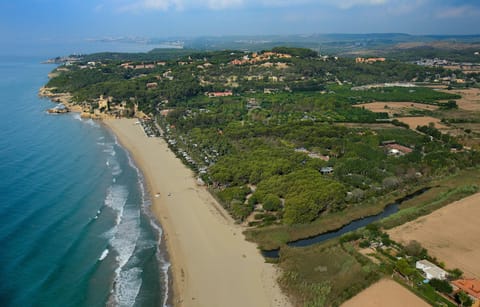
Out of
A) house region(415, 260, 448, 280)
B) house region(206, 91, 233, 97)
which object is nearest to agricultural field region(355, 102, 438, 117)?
house region(206, 91, 233, 97)

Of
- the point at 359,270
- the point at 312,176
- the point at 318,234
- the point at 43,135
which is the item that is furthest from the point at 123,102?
the point at 359,270

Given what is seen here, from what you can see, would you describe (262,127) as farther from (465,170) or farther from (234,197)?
(465,170)

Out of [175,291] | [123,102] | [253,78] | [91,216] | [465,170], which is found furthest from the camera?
[253,78]

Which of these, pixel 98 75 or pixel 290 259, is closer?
pixel 290 259

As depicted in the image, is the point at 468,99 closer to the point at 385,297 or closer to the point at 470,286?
the point at 470,286

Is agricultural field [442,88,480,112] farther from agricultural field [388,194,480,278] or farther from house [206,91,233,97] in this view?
agricultural field [388,194,480,278]
